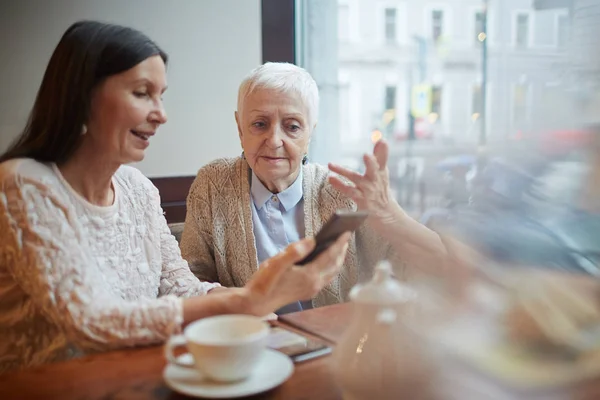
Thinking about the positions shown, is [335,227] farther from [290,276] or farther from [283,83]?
[283,83]

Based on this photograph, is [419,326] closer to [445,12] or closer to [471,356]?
[471,356]

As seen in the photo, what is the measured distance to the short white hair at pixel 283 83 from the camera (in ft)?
6.00

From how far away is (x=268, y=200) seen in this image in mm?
1925

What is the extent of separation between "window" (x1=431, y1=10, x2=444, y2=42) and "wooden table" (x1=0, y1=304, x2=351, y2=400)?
1956 millimetres

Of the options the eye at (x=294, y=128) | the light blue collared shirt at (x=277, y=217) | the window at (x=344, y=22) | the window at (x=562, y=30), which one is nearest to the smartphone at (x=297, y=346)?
the light blue collared shirt at (x=277, y=217)

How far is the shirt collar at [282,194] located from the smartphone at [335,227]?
0.80 meters

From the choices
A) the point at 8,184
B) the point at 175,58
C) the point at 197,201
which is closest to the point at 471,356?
the point at 8,184

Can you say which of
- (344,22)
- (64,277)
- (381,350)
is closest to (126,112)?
(64,277)

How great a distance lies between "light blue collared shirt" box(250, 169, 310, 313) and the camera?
1907mm

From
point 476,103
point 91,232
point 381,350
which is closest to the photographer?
point 381,350

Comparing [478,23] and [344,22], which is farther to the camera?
[344,22]

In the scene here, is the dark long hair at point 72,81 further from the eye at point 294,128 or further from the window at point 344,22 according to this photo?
the window at point 344,22

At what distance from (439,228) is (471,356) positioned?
2.16ft

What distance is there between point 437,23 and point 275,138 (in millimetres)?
1240
